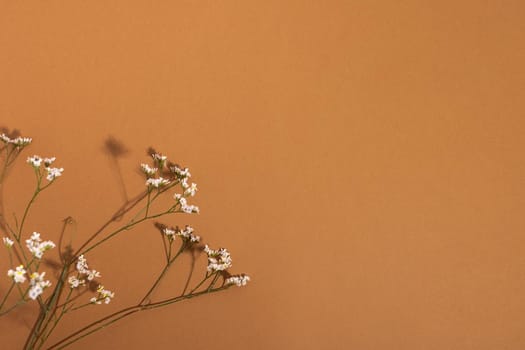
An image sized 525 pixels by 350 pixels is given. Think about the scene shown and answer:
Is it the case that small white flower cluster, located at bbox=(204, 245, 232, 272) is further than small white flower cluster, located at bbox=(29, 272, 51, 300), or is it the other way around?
small white flower cluster, located at bbox=(204, 245, 232, 272)

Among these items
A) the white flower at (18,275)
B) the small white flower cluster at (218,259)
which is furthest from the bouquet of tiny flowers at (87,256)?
the white flower at (18,275)

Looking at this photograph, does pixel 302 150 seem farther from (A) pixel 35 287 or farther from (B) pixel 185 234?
(A) pixel 35 287

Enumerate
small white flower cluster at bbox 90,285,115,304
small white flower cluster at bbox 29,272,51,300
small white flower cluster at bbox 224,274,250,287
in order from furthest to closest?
small white flower cluster at bbox 224,274,250,287 < small white flower cluster at bbox 90,285,115,304 < small white flower cluster at bbox 29,272,51,300

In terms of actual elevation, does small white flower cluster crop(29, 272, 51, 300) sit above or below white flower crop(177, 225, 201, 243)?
below

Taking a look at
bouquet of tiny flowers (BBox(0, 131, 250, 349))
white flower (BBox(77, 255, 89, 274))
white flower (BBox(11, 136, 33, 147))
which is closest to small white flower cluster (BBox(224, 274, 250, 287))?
bouquet of tiny flowers (BBox(0, 131, 250, 349))

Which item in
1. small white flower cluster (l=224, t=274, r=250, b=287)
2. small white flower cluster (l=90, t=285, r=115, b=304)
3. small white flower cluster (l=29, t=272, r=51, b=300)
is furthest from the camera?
small white flower cluster (l=224, t=274, r=250, b=287)

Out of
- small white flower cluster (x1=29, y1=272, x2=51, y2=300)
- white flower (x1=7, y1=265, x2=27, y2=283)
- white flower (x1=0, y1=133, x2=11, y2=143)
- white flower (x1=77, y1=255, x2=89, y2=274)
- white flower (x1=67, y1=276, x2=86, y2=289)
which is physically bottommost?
small white flower cluster (x1=29, y1=272, x2=51, y2=300)

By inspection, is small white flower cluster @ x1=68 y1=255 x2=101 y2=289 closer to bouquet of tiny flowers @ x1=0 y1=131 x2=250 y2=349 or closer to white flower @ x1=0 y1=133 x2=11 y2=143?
bouquet of tiny flowers @ x1=0 y1=131 x2=250 y2=349

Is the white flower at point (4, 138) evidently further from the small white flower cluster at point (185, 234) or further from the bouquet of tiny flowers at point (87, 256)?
the small white flower cluster at point (185, 234)
